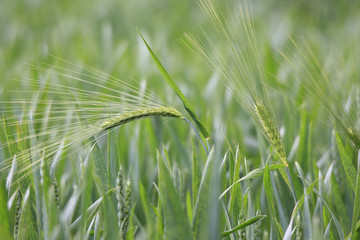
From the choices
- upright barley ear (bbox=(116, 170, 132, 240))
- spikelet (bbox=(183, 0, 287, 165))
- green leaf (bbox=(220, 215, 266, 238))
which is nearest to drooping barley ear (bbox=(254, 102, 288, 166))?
spikelet (bbox=(183, 0, 287, 165))

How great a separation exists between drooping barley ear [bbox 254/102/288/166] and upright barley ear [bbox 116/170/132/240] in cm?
29

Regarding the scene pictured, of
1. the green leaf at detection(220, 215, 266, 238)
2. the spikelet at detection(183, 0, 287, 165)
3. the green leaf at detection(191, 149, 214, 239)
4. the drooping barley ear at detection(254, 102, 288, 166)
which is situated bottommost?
the green leaf at detection(220, 215, 266, 238)

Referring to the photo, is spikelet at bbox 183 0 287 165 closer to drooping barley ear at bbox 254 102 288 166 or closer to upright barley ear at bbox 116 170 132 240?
drooping barley ear at bbox 254 102 288 166

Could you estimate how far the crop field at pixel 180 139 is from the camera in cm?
87

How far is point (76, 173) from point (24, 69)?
49.2 inches

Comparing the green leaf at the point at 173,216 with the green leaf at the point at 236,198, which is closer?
the green leaf at the point at 173,216

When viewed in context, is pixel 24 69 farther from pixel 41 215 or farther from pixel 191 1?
pixel 191 1

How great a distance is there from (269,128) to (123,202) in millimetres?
321

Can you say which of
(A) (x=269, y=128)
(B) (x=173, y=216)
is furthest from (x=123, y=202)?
(A) (x=269, y=128)

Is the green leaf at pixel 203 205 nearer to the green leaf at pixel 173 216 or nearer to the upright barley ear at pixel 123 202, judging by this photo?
the green leaf at pixel 173 216

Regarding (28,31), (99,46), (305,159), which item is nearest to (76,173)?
(305,159)

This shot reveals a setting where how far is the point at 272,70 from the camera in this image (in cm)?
205

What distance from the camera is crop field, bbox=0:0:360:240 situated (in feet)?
2.85

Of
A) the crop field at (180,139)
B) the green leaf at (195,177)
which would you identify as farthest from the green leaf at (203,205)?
the green leaf at (195,177)
